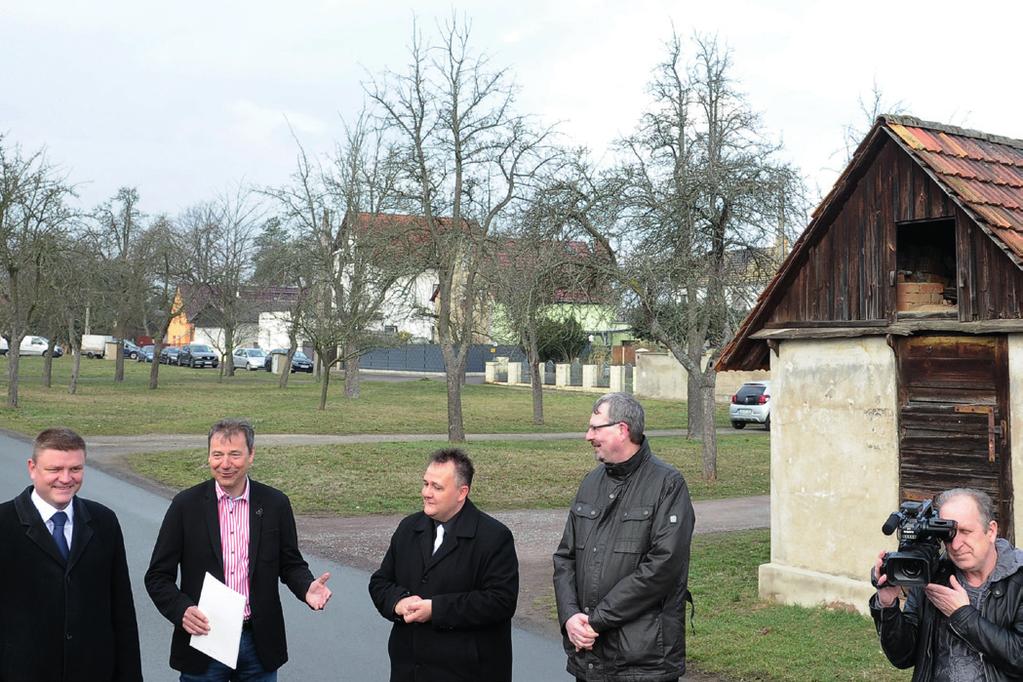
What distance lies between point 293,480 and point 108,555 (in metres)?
15.0

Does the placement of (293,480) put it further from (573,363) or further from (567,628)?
(573,363)

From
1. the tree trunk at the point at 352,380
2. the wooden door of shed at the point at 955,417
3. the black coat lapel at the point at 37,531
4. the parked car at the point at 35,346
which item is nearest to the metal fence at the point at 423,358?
the parked car at the point at 35,346

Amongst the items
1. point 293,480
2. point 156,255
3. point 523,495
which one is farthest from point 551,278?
point 156,255

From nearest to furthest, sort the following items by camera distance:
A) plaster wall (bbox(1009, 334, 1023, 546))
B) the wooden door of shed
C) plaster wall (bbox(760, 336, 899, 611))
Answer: plaster wall (bbox(1009, 334, 1023, 546))
the wooden door of shed
plaster wall (bbox(760, 336, 899, 611))

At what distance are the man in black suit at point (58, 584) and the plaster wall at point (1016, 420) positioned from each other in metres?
7.15

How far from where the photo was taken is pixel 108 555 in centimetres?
461

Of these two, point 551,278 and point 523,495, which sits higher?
point 551,278

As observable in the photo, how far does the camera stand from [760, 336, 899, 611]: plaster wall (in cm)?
988

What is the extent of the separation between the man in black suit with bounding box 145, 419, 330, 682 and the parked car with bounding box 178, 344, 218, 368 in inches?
2801

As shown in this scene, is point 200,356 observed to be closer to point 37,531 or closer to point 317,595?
point 317,595

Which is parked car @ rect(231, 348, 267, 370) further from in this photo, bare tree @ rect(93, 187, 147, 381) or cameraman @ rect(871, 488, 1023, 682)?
cameraman @ rect(871, 488, 1023, 682)

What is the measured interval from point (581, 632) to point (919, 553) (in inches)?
60.6

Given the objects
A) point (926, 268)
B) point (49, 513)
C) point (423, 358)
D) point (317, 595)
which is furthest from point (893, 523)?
point (423, 358)

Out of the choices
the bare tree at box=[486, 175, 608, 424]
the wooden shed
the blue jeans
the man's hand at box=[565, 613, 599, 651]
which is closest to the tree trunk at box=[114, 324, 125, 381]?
the bare tree at box=[486, 175, 608, 424]
